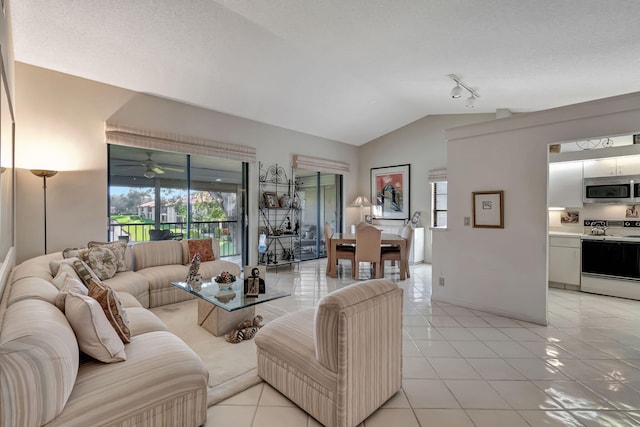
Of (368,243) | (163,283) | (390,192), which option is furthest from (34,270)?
(390,192)

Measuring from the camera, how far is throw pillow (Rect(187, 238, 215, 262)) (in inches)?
170

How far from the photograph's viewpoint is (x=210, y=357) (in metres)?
2.40

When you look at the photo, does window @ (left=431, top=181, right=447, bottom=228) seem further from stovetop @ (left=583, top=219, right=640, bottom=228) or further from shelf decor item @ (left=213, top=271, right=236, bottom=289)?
shelf decor item @ (left=213, top=271, right=236, bottom=289)

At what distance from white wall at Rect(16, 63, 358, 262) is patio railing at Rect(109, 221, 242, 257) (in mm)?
379

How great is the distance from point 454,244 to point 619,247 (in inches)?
93.1

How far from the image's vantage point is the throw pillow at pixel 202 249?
4.32 meters

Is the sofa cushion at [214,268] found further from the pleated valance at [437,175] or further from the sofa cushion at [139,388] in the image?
the pleated valance at [437,175]

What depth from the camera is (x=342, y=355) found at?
149cm

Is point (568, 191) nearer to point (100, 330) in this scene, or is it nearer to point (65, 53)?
point (100, 330)

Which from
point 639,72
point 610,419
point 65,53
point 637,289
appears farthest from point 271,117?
point 637,289

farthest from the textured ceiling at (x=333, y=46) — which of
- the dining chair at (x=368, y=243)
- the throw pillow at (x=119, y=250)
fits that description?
the dining chair at (x=368, y=243)

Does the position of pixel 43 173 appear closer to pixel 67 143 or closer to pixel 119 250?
pixel 67 143

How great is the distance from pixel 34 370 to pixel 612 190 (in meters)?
6.27

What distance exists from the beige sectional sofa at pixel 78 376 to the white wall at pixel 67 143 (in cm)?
206
